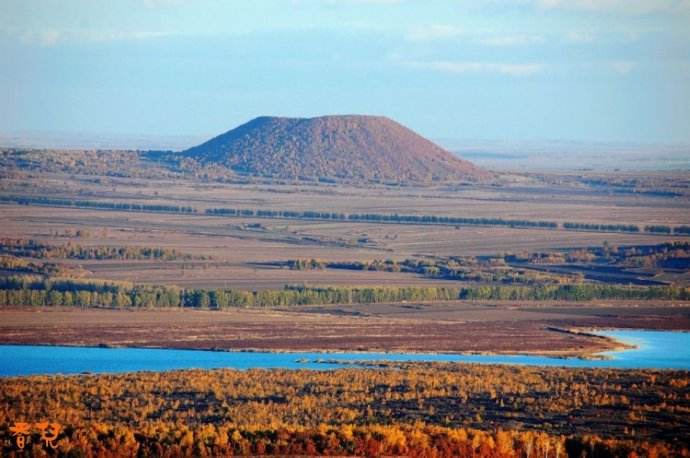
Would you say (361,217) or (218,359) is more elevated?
(361,217)

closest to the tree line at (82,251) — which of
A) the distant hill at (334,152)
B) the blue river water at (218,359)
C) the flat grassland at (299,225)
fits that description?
the flat grassland at (299,225)

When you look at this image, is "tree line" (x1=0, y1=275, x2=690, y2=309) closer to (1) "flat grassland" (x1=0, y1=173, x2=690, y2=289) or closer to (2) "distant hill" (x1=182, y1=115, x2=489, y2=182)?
(1) "flat grassland" (x1=0, y1=173, x2=690, y2=289)

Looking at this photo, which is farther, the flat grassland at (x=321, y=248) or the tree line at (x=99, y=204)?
the tree line at (x=99, y=204)

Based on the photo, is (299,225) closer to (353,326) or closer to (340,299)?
(340,299)

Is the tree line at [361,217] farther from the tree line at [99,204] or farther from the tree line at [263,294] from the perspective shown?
the tree line at [263,294]

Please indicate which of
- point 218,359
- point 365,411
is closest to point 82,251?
point 218,359

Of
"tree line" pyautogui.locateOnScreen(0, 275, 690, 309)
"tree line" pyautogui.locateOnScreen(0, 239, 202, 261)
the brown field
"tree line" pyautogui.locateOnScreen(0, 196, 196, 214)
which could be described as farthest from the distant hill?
the brown field
